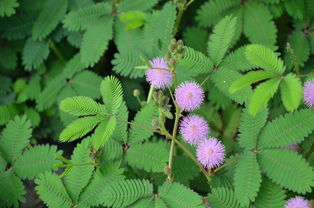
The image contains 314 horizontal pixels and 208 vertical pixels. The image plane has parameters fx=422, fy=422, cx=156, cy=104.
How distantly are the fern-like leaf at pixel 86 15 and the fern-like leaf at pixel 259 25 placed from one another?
766 mm

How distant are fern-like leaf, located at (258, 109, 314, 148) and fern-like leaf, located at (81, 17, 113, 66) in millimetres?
1010

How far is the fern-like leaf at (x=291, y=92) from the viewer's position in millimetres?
1287

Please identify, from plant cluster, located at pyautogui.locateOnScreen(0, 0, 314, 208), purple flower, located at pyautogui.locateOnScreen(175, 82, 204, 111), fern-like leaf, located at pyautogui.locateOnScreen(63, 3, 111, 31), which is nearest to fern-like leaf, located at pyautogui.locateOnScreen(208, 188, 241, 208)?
plant cluster, located at pyautogui.locateOnScreen(0, 0, 314, 208)

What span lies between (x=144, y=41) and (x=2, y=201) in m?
1.05

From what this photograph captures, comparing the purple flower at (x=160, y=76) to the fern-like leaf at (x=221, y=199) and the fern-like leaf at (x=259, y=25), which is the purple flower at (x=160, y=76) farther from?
the fern-like leaf at (x=259, y=25)

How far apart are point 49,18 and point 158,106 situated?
1293 millimetres

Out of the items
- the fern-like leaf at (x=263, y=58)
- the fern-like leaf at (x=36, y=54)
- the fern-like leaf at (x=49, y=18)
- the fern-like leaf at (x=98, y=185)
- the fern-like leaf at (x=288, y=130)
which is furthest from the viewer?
the fern-like leaf at (x=36, y=54)

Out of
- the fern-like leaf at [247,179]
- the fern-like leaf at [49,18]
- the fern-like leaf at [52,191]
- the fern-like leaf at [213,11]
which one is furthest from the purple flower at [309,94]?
the fern-like leaf at [49,18]

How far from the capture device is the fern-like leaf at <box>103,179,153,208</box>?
1631mm

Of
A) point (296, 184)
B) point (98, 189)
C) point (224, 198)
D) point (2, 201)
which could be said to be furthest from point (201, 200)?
point (2, 201)

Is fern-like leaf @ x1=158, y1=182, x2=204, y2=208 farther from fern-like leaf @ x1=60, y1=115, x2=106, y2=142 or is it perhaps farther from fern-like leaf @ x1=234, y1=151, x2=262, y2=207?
fern-like leaf @ x1=60, y1=115, x2=106, y2=142

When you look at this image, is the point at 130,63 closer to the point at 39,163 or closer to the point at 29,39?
the point at 39,163

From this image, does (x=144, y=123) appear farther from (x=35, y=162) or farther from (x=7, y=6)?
(x=7, y=6)

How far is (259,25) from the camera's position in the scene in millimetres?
2281
